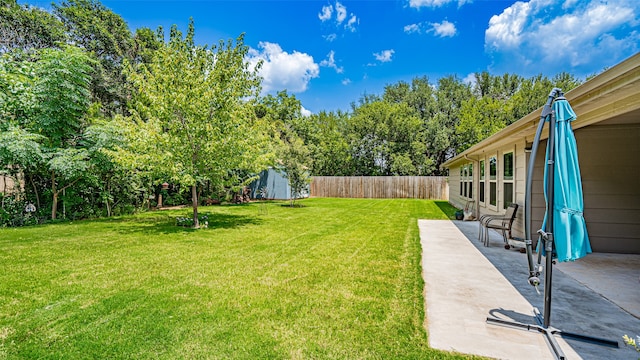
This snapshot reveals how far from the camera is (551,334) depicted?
2.55 m

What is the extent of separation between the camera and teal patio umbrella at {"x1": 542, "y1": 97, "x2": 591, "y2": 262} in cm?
246

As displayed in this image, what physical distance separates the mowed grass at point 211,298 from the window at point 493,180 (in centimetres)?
310

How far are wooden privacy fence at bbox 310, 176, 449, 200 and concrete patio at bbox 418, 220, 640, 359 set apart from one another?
646 inches

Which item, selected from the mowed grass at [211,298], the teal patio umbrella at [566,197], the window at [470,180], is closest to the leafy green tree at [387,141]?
the window at [470,180]

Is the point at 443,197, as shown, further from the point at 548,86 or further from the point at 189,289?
the point at 189,289

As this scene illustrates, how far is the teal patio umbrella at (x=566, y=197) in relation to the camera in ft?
→ 8.08

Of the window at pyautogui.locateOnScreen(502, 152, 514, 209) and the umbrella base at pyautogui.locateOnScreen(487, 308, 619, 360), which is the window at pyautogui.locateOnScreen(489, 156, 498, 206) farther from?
the umbrella base at pyautogui.locateOnScreen(487, 308, 619, 360)

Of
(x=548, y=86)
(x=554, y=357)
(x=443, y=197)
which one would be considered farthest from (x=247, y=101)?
(x=548, y=86)

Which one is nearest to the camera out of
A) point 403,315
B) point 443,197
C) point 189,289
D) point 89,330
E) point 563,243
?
point 563,243

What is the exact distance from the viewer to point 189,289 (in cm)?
374

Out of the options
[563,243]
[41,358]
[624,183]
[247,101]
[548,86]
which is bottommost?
[41,358]

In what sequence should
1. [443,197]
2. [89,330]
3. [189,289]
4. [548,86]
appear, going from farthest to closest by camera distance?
[548,86], [443,197], [189,289], [89,330]

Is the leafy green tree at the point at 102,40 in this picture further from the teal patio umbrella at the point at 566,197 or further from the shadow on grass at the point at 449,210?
the teal patio umbrella at the point at 566,197

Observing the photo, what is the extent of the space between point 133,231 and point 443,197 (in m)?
19.2
